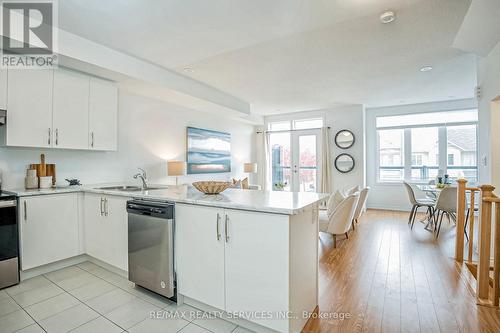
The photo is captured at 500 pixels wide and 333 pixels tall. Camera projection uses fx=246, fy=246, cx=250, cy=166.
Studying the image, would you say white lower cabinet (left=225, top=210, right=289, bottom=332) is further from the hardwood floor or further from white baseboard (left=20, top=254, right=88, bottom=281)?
white baseboard (left=20, top=254, right=88, bottom=281)

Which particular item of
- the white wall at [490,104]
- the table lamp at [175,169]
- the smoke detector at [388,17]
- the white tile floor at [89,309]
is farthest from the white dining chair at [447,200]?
the table lamp at [175,169]

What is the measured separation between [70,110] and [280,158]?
546 cm

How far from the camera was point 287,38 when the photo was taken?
9.06 ft

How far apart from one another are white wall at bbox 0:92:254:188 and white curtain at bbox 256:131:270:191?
186 cm

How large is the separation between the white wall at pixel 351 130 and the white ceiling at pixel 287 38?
1690mm

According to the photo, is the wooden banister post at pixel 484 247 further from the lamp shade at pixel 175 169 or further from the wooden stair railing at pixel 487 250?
the lamp shade at pixel 175 169

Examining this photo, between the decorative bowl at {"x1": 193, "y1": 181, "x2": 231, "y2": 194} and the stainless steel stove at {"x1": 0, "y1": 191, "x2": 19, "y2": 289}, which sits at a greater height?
the decorative bowl at {"x1": 193, "y1": 181, "x2": 231, "y2": 194}

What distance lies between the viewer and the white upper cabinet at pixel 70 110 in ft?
9.29

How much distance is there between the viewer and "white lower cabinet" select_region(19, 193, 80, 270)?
8.25ft

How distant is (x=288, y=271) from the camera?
1.57 m

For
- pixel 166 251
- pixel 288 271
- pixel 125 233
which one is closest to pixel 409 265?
pixel 288 271

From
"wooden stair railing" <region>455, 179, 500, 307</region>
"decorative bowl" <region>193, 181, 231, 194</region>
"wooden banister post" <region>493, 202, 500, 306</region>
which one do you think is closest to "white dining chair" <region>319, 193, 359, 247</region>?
"wooden stair railing" <region>455, 179, 500, 307</region>

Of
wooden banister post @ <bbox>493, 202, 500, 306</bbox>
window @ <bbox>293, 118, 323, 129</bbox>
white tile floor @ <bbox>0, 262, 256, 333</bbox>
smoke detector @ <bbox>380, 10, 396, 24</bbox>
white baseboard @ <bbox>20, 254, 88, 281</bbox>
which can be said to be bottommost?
white tile floor @ <bbox>0, 262, 256, 333</bbox>

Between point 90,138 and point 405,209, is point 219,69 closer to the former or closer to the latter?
point 90,138
